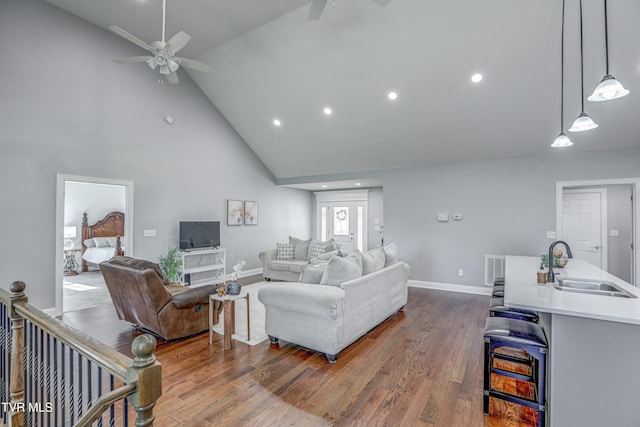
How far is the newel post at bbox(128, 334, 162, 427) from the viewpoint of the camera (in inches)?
38.0

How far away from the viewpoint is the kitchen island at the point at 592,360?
1.67m

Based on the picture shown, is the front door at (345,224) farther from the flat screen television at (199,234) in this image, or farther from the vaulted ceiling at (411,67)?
the flat screen television at (199,234)

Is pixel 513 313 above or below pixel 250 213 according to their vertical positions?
below

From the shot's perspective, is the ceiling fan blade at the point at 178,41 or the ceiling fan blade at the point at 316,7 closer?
the ceiling fan blade at the point at 316,7

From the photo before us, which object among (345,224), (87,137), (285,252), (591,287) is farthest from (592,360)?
(345,224)

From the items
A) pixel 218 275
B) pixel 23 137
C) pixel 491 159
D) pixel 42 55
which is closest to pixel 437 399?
pixel 491 159

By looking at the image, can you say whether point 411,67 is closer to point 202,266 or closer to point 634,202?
point 634,202

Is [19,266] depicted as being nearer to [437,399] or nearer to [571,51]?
[437,399]

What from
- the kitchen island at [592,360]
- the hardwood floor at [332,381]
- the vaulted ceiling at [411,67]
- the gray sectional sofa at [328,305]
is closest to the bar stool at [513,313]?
the hardwood floor at [332,381]

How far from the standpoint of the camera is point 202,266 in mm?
6266

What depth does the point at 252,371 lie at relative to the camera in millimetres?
2781

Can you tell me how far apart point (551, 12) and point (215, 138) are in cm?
600

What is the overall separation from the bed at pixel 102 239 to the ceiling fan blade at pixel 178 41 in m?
5.70

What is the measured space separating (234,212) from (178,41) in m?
4.23
